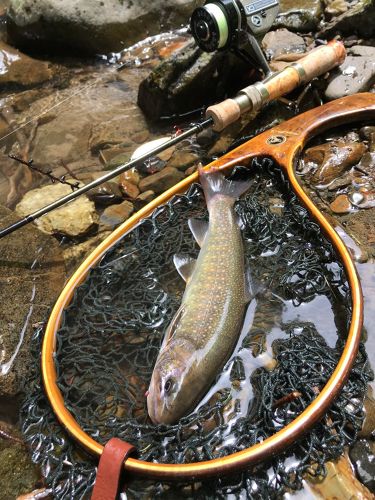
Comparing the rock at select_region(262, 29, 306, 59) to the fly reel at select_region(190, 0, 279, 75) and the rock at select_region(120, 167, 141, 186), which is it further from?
the rock at select_region(120, 167, 141, 186)

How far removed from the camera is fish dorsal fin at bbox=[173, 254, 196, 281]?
3.44m

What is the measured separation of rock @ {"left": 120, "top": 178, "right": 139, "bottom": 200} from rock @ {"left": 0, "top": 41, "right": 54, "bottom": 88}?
3.07 m

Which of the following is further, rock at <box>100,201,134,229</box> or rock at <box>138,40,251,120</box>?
rock at <box>138,40,251,120</box>

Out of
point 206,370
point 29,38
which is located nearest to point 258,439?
point 206,370

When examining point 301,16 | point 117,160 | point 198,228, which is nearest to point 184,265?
point 198,228

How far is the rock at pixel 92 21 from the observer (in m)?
7.09

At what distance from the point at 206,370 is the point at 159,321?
2.12ft

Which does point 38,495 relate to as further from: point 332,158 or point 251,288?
point 332,158

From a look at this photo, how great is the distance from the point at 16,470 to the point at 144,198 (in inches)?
108

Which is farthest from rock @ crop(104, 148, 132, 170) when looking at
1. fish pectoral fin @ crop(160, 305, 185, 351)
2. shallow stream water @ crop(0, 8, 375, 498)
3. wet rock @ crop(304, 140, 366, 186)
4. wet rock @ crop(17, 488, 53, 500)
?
Answer: wet rock @ crop(17, 488, 53, 500)

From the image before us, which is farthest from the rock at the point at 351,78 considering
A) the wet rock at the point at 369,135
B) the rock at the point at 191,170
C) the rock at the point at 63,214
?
the rock at the point at 63,214

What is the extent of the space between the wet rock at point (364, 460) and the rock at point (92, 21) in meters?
6.61

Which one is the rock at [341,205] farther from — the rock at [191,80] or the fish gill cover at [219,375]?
the rock at [191,80]

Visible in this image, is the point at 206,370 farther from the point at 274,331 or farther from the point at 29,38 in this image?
the point at 29,38
